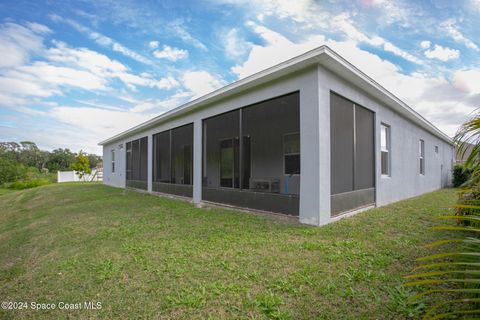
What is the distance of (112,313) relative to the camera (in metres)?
2.25

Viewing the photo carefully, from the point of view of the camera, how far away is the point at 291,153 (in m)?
9.26

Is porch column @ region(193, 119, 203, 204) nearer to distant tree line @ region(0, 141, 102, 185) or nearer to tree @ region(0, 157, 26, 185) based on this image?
tree @ region(0, 157, 26, 185)

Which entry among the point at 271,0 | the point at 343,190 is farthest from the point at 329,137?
the point at 271,0

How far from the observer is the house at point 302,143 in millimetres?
4980

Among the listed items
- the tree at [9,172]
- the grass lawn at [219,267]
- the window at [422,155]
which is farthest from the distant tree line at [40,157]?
the window at [422,155]

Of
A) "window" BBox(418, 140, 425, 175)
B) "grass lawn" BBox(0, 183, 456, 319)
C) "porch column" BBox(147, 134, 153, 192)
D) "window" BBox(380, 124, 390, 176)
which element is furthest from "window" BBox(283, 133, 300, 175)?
"porch column" BBox(147, 134, 153, 192)

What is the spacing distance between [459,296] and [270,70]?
472cm

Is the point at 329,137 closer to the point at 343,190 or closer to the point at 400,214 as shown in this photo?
the point at 343,190

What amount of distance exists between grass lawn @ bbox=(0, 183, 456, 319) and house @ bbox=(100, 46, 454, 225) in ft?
3.05

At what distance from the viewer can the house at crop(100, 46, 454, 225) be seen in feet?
16.3

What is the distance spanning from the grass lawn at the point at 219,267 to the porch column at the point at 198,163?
272 cm

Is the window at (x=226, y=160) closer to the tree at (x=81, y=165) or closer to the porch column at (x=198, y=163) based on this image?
the porch column at (x=198, y=163)

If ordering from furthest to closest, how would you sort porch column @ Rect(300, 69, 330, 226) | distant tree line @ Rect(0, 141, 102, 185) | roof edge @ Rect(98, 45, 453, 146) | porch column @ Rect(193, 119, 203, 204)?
distant tree line @ Rect(0, 141, 102, 185)
porch column @ Rect(193, 119, 203, 204)
porch column @ Rect(300, 69, 330, 226)
roof edge @ Rect(98, 45, 453, 146)

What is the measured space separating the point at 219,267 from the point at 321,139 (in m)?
3.21
